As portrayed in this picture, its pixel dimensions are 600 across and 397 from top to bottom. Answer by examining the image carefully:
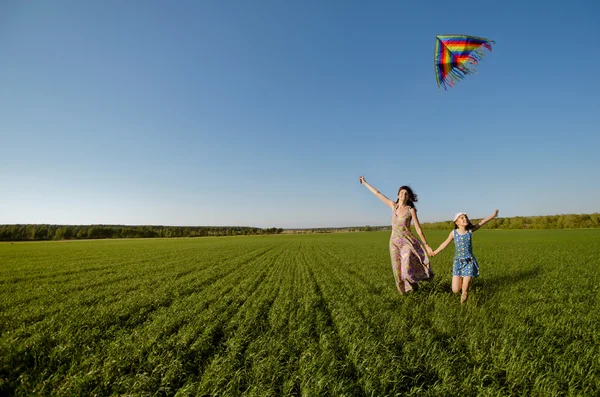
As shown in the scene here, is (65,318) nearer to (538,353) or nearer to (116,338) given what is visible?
(116,338)

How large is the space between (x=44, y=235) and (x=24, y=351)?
15664 cm

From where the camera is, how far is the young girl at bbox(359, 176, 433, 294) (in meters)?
7.68

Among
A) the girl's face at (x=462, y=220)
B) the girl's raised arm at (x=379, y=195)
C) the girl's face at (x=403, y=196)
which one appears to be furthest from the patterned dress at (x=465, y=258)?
the girl's raised arm at (x=379, y=195)

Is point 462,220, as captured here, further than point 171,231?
No

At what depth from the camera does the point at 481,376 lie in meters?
3.83

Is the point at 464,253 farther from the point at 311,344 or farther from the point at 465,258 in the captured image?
the point at 311,344

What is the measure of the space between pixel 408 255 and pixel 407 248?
19 cm

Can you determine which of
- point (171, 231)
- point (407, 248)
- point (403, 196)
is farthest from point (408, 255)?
point (171, 231)

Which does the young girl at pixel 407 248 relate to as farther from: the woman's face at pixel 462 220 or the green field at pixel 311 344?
the woman's face at pixel 462 220

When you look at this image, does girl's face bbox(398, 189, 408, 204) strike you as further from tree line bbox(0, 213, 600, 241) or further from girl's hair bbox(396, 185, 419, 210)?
tree line bbox(0, 213, 600, 241)

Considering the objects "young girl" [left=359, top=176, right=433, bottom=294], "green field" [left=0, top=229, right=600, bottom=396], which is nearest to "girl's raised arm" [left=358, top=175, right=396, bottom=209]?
"young girl" [left=359, top=176, right=433, bottom=294]

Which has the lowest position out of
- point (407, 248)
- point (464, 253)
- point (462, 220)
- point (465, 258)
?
point (465, 258)

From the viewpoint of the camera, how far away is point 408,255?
765cm

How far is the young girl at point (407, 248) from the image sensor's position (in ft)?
25.2
